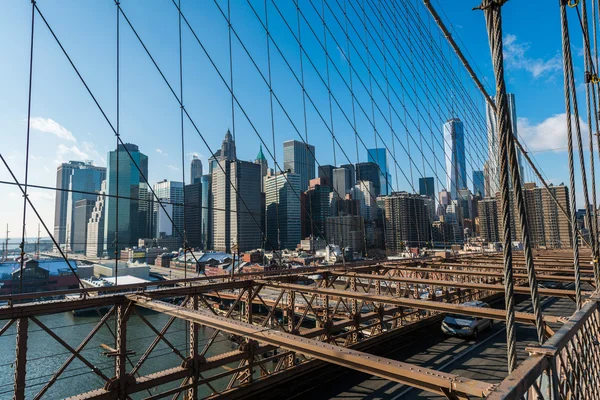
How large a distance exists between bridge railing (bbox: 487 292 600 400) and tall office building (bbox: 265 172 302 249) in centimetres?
3091

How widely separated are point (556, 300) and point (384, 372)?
15785 millimetres

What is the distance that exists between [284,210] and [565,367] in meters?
47.7

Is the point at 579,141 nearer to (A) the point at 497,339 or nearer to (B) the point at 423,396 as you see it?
(B) the point at 423,396

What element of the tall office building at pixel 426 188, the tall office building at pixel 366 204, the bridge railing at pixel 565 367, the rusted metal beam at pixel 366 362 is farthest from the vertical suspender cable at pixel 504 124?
the tall office building at pixel 366 204

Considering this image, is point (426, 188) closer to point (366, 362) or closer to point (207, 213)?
point (366, 362)

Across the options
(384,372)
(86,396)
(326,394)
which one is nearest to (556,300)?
(326,394)

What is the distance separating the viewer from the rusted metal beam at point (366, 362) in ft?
8.23

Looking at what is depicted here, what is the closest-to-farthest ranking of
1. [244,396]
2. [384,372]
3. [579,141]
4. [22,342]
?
[384,372] → [579,141] → [22,342] → [244,396]

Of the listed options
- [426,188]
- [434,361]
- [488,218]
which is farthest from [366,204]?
[434,361]

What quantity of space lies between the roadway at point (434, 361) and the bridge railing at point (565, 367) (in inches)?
163

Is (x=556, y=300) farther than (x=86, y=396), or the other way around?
(x=556, y=300)

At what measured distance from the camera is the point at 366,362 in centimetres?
299

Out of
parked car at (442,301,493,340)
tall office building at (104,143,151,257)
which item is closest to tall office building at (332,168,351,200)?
tall office building at (104,143,151,257)

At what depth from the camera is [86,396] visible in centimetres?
482
